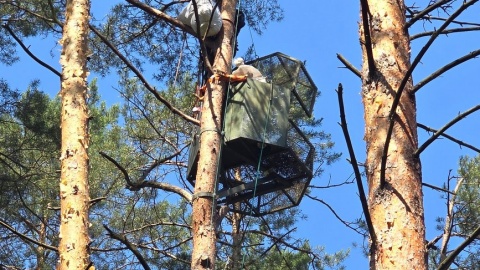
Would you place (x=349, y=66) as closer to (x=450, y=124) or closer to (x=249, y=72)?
(x=450, y=124)

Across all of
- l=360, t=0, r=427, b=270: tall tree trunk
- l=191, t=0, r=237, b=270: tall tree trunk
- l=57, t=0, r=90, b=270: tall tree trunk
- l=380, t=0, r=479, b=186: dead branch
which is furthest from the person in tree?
l=380, t=0, r=479, b=186: dead branch

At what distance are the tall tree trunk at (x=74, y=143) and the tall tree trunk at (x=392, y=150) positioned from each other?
97.7 inches

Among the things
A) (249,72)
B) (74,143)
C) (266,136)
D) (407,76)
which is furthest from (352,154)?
(249,72)

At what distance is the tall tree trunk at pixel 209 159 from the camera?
6.20 m

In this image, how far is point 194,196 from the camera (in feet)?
21.3

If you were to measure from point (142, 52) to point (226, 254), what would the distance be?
3081 millimetres

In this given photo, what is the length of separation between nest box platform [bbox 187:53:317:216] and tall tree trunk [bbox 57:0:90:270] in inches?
54.1

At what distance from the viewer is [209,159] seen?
6641mm

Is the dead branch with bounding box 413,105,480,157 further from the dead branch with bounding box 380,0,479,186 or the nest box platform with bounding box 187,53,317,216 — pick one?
the nest box platform with bounding box 187,53,317,216

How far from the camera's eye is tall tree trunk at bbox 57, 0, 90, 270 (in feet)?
17.3

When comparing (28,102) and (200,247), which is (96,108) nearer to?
(28,102)

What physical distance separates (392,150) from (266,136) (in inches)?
149

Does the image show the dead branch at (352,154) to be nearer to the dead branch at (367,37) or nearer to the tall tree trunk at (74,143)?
the dead branch at (367,37)

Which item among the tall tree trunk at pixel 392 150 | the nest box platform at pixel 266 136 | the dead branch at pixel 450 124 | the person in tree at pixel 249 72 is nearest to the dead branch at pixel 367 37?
the tall tree trunk at pixel 392 150
